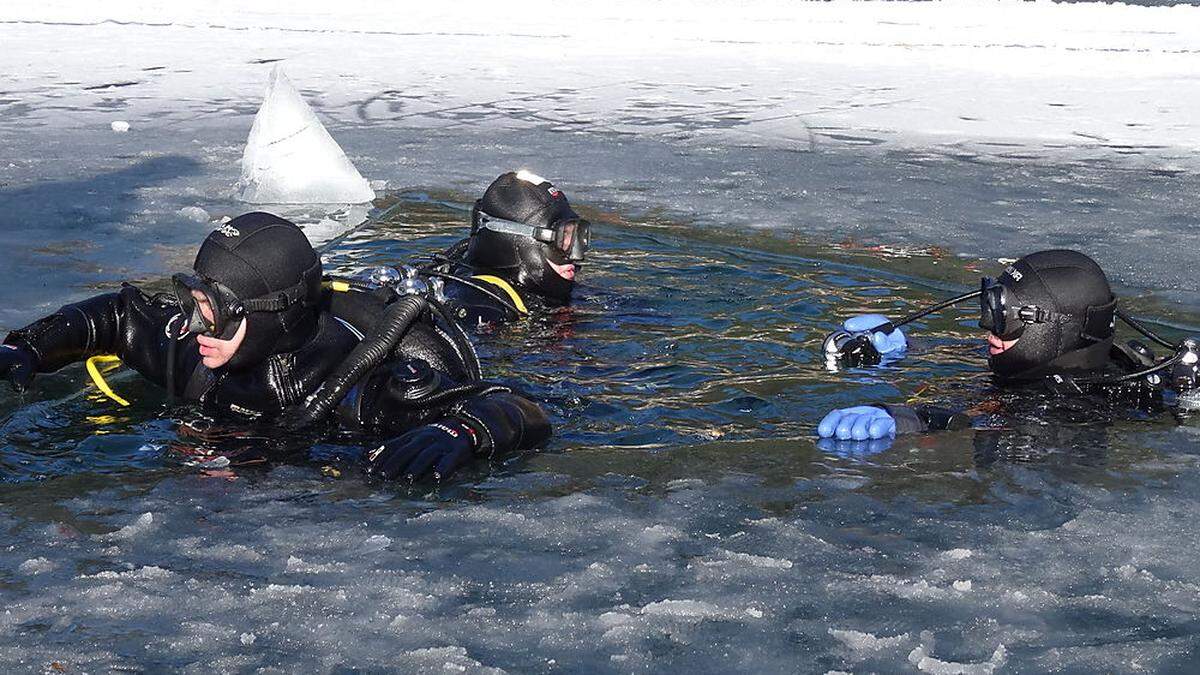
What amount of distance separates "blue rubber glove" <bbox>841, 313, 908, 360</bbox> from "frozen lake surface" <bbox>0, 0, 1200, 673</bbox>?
17 cm

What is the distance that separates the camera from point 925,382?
5.25m

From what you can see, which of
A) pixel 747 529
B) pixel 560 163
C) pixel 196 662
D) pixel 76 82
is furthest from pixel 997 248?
pixel 76 82

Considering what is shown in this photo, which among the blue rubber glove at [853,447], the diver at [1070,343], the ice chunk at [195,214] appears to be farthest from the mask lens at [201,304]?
the ice chunk at [195,214]

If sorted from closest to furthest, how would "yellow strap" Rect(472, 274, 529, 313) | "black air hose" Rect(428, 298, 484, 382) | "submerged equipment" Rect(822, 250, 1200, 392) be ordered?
"black air hose" Rect(428, 298, 484, 382), "submerged equipment" Rect(822, 250, 1200, 392), "yellow strap" Rect(472, 274, 529, 313)

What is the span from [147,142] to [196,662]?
7.83 m

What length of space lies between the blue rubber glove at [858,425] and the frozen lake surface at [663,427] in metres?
0.10

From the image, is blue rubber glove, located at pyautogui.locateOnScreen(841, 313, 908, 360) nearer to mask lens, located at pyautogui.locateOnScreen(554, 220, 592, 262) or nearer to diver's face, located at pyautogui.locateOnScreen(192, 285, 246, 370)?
mask lens, located at pyautogui.locateOnScreen(554, 220, 592, 262)

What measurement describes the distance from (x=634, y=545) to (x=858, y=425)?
1.15 meters

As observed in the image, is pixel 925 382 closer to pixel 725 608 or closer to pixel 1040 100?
pixel 725 608

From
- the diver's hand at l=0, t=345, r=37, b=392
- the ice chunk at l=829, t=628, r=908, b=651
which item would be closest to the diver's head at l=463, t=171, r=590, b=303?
the diver's hand at l=0, t=345, r=37, b=392

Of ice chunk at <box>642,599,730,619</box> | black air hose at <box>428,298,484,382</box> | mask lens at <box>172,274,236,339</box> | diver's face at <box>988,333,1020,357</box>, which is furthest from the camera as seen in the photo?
diver's face at <box>988,333,1020,357</box>

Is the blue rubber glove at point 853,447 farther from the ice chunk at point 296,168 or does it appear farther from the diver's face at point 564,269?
the ice chunk at point 296,168

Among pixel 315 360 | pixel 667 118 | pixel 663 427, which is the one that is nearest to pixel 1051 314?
pixel 663 427

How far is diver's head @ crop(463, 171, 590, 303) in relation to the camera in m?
6.09
